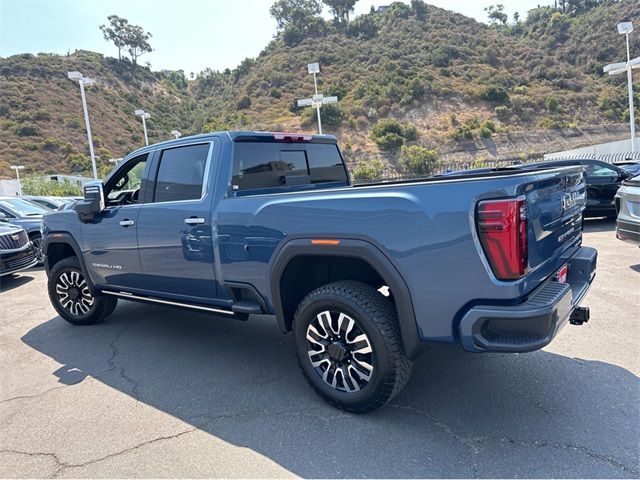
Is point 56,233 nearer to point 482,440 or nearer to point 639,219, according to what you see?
point 482,440

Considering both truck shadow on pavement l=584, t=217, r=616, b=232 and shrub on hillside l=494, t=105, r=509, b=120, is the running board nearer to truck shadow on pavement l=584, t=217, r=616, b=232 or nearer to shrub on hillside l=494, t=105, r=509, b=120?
truck shadow on pavement l=584, t=217, r=616, b=232

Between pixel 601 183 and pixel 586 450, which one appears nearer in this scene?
pixel 586 450

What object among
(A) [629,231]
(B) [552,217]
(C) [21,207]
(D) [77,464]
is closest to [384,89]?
(C) [21,207]

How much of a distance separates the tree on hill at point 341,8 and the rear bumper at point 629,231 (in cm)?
9701

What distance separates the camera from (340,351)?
3027mm

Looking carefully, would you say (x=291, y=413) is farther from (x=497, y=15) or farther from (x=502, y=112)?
(x=497, y=15)

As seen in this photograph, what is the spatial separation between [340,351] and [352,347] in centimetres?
9

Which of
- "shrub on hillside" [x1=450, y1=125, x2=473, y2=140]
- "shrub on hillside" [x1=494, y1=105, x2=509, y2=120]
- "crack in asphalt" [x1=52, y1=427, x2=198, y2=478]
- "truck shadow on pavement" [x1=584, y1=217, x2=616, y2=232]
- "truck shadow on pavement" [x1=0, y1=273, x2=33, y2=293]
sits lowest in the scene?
"truck shadow on pavement" [x1=584, y1=217, x2=616, y2=232]

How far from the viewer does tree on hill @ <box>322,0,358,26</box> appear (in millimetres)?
93250

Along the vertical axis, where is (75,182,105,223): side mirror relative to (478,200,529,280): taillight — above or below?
above

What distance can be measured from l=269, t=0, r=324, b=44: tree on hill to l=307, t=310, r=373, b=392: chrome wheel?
89.0 meters

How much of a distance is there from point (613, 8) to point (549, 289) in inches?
3671

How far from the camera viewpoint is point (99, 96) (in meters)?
74.9

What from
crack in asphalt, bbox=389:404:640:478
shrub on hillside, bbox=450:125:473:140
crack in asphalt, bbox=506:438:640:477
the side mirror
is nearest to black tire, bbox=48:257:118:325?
the side mirror
